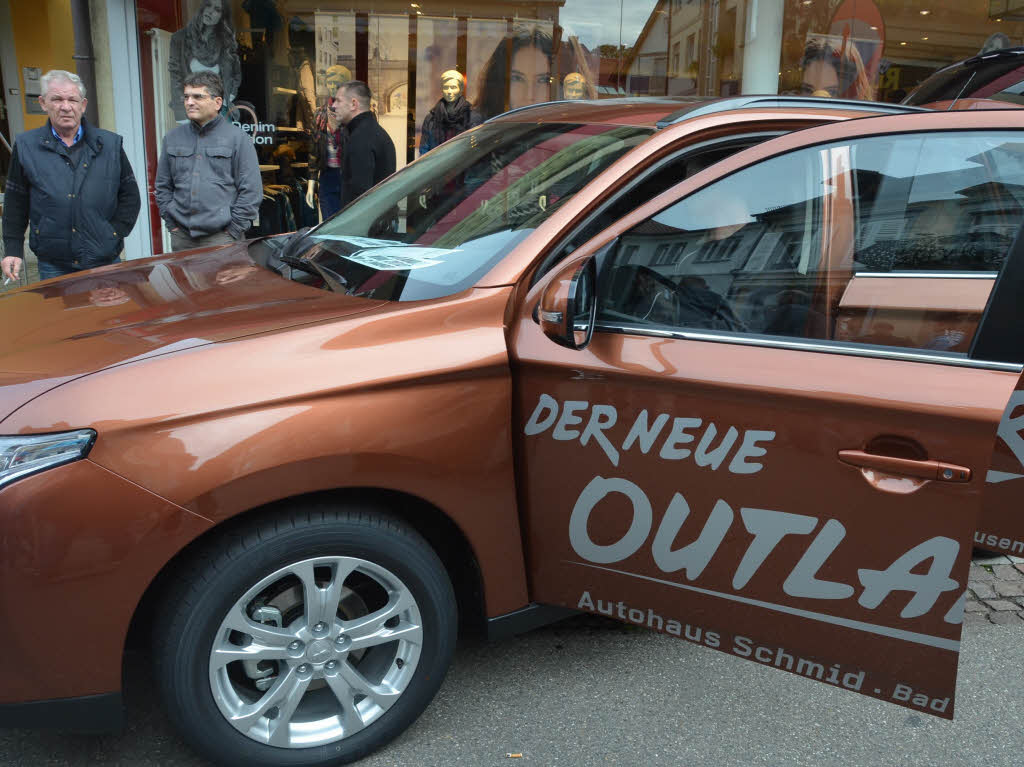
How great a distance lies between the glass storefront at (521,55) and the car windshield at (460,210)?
581 cm

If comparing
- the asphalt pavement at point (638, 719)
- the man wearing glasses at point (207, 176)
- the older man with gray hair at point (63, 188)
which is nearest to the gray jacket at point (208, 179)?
the man wearing glasses at point (207, 176)

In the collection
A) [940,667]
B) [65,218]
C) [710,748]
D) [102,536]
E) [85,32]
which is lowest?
[710,748]

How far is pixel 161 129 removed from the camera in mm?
8703

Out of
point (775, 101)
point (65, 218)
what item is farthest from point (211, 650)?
point (65, 218)

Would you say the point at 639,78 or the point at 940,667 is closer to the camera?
the point at 940,667

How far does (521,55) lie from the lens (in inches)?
365

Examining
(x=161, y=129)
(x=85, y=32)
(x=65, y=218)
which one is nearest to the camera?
(x=65, y=218)

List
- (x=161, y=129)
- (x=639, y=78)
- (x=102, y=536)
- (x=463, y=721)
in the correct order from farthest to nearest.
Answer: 1. (x=639, y=78)
2. (x=161, y=129)
3. (x=463, y=721)
4. (x=102, y=536)

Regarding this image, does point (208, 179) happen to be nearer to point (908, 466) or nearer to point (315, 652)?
point (315, 652)

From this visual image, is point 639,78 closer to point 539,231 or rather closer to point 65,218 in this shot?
point 65,218

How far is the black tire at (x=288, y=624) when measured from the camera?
2.10m

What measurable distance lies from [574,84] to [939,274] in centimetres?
761

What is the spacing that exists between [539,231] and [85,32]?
267 inches

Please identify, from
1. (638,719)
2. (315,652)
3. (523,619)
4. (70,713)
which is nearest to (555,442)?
(523,619)
